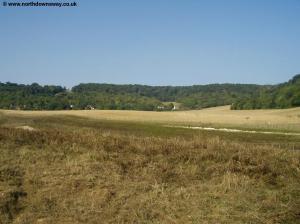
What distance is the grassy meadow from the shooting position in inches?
319

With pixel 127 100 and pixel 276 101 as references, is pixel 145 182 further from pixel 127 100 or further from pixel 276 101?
pixel 127 100

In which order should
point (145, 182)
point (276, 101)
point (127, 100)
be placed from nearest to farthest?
point (145, 182), point (276, 101), point (127, 100)

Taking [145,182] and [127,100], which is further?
[127,100]

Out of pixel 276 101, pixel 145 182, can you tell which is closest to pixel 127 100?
pixel 276 101

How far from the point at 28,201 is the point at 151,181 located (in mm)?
2546

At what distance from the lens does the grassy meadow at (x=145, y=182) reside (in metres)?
8.09

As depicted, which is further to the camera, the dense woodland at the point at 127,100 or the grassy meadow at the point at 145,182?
the dense woodland at the point at 127,100

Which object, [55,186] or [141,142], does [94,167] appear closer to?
[55,186]

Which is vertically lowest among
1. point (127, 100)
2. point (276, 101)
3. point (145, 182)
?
point (145, 182)

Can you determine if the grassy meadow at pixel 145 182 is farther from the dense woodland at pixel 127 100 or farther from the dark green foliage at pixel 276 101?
the dense woodland at pixel 127 100

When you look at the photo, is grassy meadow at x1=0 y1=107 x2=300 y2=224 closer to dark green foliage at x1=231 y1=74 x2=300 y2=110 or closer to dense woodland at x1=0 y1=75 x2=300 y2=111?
dark green foliage at x1=231 y1=74 x2=300 y2=110

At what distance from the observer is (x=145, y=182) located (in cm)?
957

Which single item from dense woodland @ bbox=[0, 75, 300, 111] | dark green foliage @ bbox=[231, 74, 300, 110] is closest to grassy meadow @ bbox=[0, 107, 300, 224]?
dark green foliage @ bbox=[231, 74, 300, 110]

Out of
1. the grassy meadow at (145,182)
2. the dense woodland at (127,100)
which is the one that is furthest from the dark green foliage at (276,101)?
Answer: the grassy meadow at (145,182)
